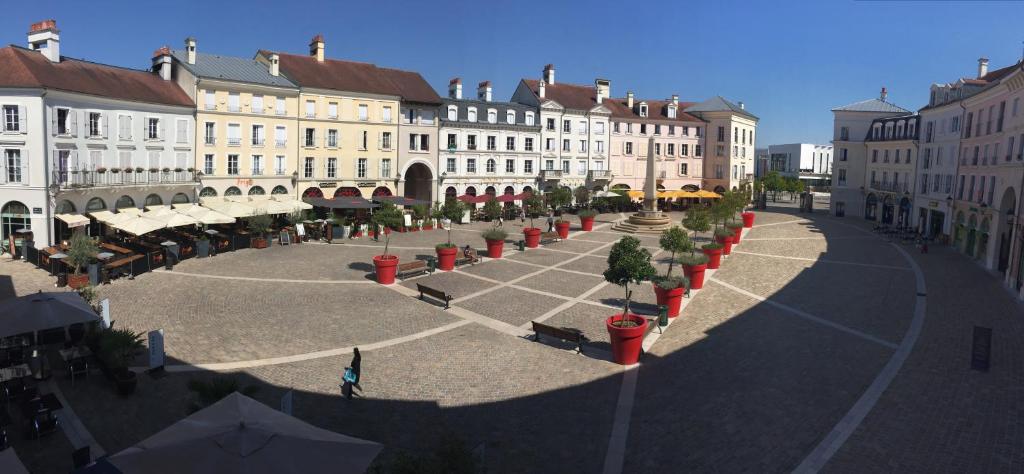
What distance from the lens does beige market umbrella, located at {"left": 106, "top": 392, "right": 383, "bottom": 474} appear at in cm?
741

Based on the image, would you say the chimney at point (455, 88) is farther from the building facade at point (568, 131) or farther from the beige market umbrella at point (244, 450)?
the beige market umbrella at point (244, 450)

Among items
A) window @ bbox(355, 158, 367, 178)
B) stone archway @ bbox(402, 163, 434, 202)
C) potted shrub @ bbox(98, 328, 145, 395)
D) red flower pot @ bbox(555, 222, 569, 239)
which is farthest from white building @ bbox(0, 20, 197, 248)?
red flower pot @ bbox(555, 222, 569, 239)

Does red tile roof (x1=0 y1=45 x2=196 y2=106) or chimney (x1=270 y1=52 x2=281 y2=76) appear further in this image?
chimney (x1=270 y1=52 x2=281 y2=76)

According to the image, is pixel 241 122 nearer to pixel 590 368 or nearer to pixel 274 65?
pixel 274 65

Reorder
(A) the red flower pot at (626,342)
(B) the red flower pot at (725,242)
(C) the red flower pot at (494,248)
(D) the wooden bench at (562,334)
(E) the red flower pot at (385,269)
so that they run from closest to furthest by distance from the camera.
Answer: (A) the red flower pot at (626,342) → (D) the wooden bench at (562,334) → (E) the red flower pot at (385,269) → (C) the red flower pot at (494,248) → (B) the red flower pot at (725,242)

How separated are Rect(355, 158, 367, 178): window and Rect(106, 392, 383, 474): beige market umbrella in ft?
140

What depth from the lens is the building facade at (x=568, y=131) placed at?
6200 cm

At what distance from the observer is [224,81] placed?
4209 cm

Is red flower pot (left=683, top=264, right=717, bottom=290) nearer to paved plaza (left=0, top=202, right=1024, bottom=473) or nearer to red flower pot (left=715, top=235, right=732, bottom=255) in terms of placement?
paved plaza (left=0, top=202, right=1024, bottom=473)

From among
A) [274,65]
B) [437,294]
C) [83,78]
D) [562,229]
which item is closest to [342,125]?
[274,65]

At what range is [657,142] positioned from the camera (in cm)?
6956

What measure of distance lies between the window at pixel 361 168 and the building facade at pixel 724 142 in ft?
131

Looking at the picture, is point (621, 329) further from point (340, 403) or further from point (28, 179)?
point (28, 179)

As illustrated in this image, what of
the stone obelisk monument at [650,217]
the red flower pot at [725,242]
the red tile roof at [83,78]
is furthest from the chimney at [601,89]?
the red tile roof at [83,78]
